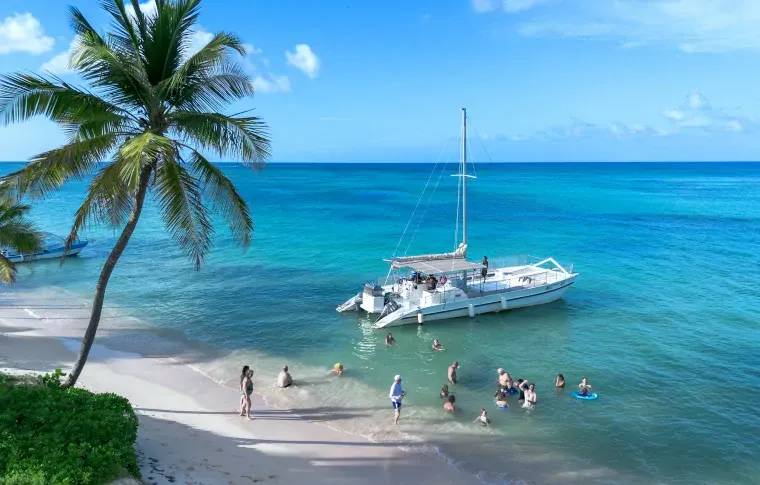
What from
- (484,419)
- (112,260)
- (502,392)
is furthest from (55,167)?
(502,392)

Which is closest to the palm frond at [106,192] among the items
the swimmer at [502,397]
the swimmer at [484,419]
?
the swimmer at [484,419]

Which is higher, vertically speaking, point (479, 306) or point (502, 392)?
point (479, 306)

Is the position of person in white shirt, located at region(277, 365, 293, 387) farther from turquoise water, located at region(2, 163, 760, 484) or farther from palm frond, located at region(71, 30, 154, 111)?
palm frond, located at region(71, 30, 154, 111)

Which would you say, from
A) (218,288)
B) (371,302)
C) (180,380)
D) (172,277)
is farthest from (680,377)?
(172,277)

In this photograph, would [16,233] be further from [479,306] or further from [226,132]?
[479,306]

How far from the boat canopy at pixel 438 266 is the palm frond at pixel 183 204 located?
15.2m

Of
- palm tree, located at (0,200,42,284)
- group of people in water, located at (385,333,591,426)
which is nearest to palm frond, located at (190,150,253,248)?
group of people in water, located at (385,333,591,426)

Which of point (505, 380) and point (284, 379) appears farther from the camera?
point (284, 379)

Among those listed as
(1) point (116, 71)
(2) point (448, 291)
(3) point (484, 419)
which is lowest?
(3) point (484, 419)

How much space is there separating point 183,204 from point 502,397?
37.3ft

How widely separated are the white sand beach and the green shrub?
1.13 metres

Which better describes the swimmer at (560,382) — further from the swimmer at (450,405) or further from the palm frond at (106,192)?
the palm frond at (106,192)

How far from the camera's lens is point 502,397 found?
16.4 meters

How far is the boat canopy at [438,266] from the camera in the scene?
82.3ft
